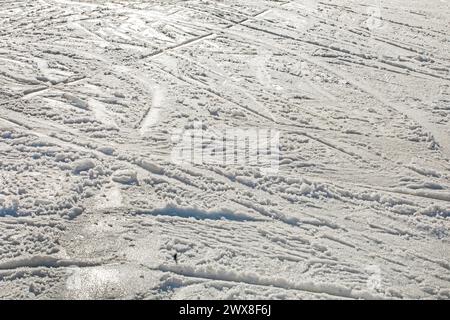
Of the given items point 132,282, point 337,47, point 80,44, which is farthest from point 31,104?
point 337,47

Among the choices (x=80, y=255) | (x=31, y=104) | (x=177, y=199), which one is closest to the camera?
(x=80, y=255)

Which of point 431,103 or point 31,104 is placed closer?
point 31,104

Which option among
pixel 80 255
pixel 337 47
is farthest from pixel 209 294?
pixel 337 47

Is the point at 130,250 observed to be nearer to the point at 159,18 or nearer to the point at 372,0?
the point at 159,18

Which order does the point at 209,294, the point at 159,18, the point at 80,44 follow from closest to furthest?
1. the point at 209,294
2. the point at 80,44
3. the point at 159,18

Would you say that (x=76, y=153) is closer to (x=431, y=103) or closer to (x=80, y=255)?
(x=80, y=255)

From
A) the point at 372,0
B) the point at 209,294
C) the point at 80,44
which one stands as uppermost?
the point at 372,0

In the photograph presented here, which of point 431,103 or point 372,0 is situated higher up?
point 372,0
